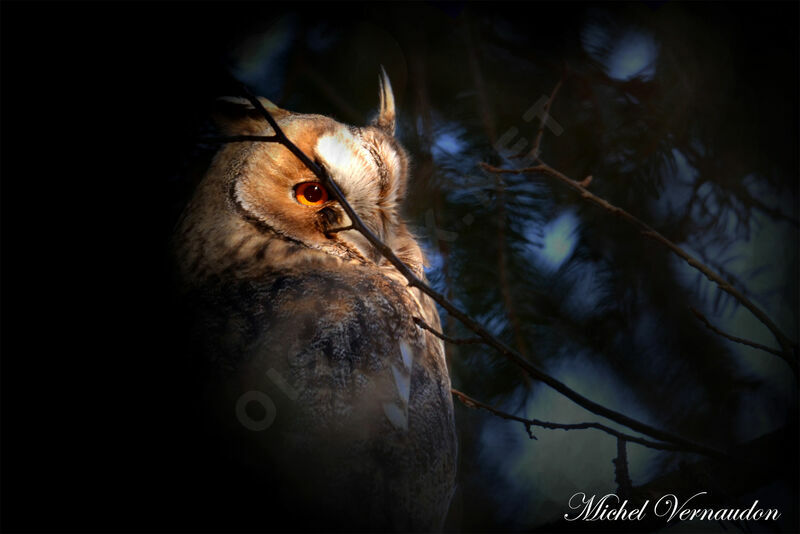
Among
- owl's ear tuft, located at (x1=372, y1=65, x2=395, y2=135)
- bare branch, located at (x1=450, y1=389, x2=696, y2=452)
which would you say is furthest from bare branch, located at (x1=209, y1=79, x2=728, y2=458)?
owl's ear tuft, located at (x1=372, y1=65, x2=395, y2=135)

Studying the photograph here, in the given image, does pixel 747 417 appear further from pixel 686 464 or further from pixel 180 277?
pixel 180 277

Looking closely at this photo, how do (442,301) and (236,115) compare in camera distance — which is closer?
(442,301)

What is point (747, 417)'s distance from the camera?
1.04 m

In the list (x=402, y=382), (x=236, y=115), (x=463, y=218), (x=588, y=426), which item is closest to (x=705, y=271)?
(x=588, y=426)

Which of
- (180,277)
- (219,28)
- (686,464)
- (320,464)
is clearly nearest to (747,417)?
(686,464)

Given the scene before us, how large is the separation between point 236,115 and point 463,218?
0.46m

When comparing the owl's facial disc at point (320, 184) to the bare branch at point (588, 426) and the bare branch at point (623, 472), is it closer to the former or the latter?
the bare branch at point (588, 426)

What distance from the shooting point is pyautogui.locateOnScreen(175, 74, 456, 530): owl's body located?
779 millimetres

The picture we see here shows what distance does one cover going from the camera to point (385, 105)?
101cm

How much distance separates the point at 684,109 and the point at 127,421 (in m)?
1.14
